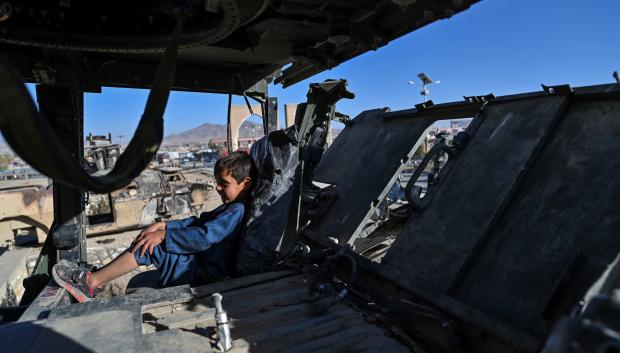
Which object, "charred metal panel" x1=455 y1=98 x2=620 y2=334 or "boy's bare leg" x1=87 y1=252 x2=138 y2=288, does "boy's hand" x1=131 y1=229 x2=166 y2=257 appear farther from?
"charred metal panel" x1=455 y1=98 x2=620 y2=334

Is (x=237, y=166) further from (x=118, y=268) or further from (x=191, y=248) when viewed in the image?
(x=118, y=268)

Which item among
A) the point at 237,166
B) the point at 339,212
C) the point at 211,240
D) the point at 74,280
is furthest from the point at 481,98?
the point at 74,280

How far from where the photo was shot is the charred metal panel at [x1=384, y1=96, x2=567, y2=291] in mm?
2469

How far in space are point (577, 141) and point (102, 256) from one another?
8920mm

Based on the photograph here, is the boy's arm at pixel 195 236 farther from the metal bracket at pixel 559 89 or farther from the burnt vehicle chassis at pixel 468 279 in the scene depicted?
the metal bracket at pixel 559 89

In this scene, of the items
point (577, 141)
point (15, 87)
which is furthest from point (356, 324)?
point (15, 87)

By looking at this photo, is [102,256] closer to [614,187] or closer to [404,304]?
[404,304]

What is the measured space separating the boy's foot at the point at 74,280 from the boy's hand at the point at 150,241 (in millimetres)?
468

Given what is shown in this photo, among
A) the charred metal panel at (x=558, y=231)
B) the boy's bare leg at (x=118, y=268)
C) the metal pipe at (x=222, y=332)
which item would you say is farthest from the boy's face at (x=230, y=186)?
the charred metal panel at (x=558, y=231)

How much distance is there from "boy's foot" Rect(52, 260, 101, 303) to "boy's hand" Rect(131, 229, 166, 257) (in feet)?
1.54

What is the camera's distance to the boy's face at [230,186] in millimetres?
3213

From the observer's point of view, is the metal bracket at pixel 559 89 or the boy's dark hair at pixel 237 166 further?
the boy's dark hair at pixel 237 166

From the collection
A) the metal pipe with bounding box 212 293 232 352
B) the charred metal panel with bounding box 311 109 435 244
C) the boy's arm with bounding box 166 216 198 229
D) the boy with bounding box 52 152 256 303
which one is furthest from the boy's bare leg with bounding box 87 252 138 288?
the charred metal panel with bounding box 311 109 435 244

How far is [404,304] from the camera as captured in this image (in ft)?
7.72
